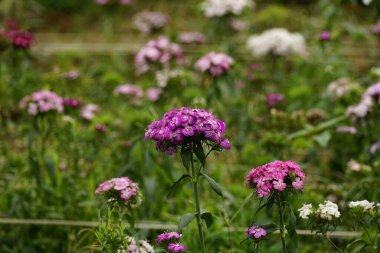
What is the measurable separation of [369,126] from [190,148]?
2321 mm

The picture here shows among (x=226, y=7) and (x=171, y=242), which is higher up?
(x=226, y=7)

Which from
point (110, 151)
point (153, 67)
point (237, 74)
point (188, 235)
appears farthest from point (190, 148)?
point (153, 67)

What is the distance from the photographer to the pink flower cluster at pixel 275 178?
2438 millimetres

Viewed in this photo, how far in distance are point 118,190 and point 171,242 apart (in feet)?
1.21

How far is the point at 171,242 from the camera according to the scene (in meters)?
2.59

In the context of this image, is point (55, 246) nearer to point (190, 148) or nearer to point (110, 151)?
point (110, 151)

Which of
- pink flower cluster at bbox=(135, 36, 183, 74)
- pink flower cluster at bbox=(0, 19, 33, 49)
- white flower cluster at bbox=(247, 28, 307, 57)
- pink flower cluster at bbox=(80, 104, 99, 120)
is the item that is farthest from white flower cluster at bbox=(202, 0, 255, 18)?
pink flower cluster at bbox=(80, 104, 99, 120)

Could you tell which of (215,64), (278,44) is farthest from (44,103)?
(278,44)

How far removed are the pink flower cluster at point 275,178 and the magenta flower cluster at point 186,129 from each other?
179 millimetres

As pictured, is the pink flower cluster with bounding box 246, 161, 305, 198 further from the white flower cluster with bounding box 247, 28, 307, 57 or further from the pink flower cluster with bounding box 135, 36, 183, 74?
the white flower cluster with bounding box 247, 28, 307, 57

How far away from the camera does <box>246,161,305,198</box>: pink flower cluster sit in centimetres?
244

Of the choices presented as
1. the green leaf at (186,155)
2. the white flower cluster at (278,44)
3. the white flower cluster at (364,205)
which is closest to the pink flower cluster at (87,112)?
the green leaf at (186,155)

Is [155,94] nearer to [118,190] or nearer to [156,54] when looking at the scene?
[156,54]

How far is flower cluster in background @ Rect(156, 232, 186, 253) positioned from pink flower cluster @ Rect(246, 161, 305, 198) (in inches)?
14.6
